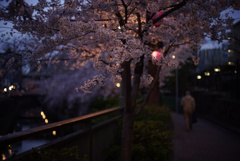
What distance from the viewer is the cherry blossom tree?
4426mm

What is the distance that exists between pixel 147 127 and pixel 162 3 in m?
3.90

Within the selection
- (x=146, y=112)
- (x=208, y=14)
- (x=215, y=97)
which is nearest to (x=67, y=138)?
(x=208, y=14)

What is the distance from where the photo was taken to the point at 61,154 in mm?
4324

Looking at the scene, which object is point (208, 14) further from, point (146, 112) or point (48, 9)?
point (146, 112)

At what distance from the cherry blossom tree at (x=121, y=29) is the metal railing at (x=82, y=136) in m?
0.96

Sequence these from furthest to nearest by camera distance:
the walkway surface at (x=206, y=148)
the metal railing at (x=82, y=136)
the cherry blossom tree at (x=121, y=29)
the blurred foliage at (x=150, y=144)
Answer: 1. the walkway surface at (x=206, y=148)
2. the blurred foliage at (x=150, y=144)
3. the cherry blossom tree at (x=121, y=29)
4. the metal railing at (x=82, y=136)

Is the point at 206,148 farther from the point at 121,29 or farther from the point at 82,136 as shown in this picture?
the point at 121,29

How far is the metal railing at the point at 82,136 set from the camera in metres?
3.85

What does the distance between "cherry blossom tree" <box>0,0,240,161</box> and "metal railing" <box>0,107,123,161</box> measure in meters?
0.96

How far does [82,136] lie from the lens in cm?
599

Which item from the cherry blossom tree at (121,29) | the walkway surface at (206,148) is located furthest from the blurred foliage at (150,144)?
the cherry blossom tree at (121,29)

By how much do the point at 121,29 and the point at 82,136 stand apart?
273cm

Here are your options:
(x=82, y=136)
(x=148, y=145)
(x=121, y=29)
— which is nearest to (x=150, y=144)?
(x=148, y=145)

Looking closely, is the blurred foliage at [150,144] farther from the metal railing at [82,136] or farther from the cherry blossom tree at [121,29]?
the cherry blossom tree at [121,29]
